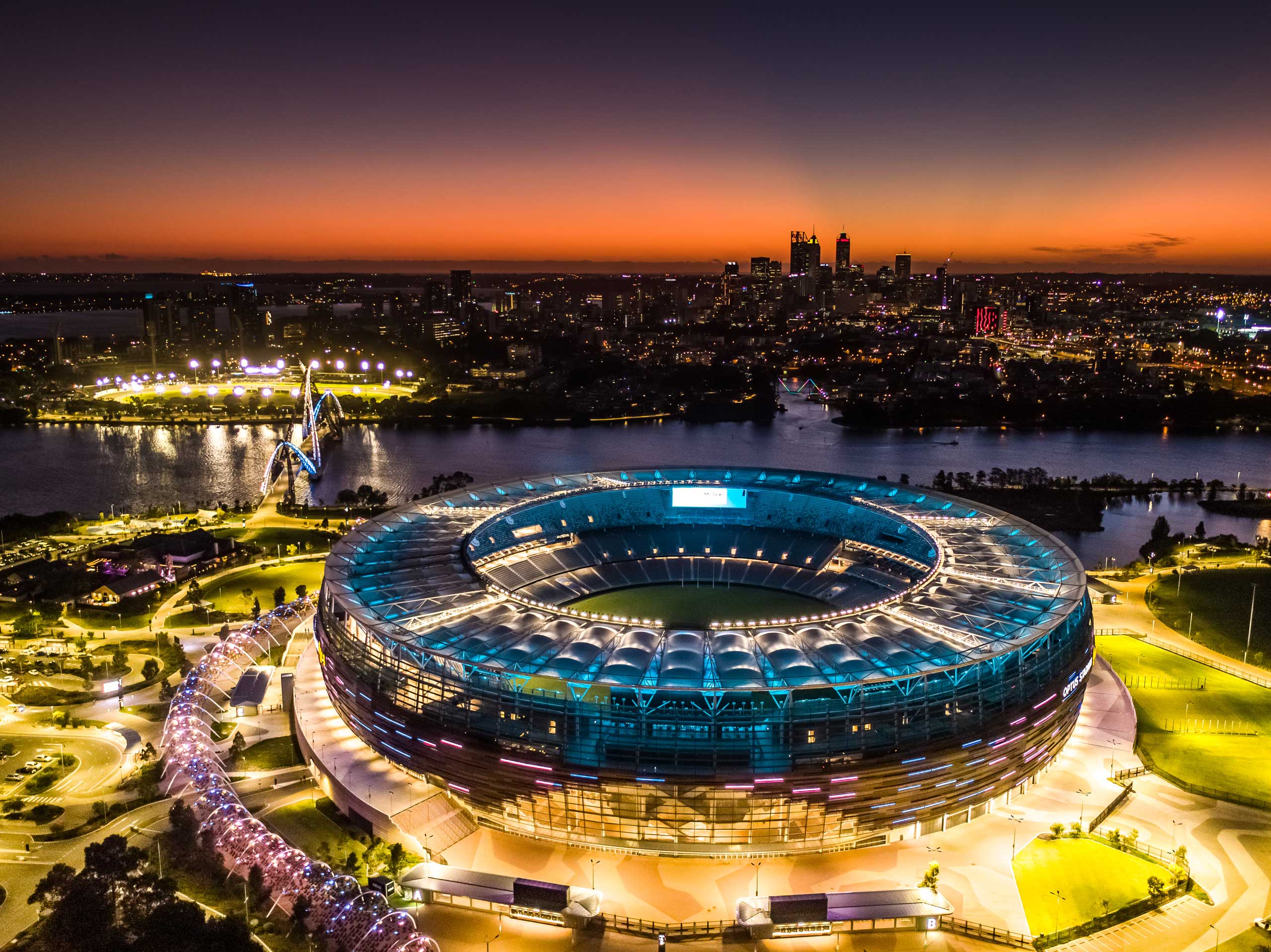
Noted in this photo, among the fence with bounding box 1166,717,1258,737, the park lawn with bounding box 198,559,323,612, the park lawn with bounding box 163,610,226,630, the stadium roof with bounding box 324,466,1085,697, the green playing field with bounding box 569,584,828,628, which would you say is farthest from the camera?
the park lawn with bounding box 198,559,323,612

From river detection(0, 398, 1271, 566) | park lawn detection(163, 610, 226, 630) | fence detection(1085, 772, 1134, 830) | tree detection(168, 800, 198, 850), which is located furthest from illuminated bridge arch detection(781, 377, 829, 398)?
A: tree detection(168, 800, 198, 850)

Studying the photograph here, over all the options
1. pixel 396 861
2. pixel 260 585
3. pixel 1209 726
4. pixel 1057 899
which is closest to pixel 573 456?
pixel 260 585

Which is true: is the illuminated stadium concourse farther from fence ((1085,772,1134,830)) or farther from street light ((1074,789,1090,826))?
fence ((1085,772,1134,830))

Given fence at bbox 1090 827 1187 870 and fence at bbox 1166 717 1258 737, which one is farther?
fence at bbox 1166 717 1258 737

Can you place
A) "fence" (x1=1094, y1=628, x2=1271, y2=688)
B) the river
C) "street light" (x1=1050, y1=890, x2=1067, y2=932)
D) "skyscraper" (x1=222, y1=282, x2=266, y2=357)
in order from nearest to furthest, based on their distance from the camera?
1. "street light" (x1=1050, y1=890, x2=1067, y2=932)
2. "fence" (x1=1094, y1=628, x2=1271, y2=688)
3. the river
4. "skyscraper" (x1=222, y1=282, x2=266, y2=357)

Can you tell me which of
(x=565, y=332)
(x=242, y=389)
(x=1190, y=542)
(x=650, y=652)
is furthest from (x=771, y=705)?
(x=565, y=332)

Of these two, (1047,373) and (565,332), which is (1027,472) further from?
(565,332)
